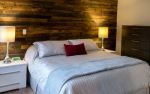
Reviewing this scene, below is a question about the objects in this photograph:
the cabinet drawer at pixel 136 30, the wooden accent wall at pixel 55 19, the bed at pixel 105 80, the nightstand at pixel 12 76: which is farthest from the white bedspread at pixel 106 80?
the cabinet drawer at pixel 136 30

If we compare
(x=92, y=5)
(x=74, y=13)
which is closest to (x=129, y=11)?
(x=92, y=5)

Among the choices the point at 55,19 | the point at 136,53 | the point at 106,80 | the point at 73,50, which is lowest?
the point at 106,80

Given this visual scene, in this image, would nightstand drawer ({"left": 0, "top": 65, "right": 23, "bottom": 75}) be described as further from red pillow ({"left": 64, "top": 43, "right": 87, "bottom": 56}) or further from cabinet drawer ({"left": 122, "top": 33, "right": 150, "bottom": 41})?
cabinet drawer ({"left": 122, "top": 33, "right": 150, "bottom": 41})

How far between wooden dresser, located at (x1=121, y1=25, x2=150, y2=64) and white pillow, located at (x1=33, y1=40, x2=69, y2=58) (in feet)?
6.69

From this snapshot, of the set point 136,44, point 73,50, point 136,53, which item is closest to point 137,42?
point 136,44

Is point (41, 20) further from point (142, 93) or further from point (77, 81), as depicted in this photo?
point (142, 93)

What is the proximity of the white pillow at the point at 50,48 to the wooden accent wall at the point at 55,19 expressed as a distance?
44cm

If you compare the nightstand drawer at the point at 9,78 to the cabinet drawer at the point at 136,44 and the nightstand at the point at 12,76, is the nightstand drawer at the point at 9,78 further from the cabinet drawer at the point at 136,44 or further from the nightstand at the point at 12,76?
the cabinet drawer at the point at 136,44

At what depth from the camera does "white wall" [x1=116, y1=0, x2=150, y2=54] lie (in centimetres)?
411

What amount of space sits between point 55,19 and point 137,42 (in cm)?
228

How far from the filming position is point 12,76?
111 inches

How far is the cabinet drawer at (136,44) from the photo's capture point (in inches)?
149

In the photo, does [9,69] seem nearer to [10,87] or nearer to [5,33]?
[10,87]

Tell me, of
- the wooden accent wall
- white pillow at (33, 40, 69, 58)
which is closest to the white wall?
the wooden accent wall
